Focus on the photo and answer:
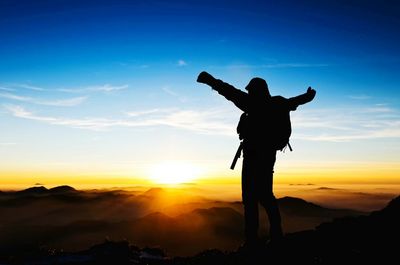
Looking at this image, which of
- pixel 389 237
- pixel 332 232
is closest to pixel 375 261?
pixel 389 237

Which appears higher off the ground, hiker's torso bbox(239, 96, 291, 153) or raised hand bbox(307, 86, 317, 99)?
raised hand bbox(307, 86, 317, 99)

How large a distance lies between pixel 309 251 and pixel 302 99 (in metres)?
3.15

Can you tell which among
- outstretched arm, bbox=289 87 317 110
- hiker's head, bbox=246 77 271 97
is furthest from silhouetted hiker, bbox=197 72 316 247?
outstretched arm, bbox=289 87 317 110

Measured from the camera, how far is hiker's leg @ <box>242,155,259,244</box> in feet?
23.7

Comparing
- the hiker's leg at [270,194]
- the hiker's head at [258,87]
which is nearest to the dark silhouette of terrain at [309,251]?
the hiker's leg at [270,194]

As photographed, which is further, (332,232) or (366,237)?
(332,232)

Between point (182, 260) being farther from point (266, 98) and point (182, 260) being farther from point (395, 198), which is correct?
point (395, 198)

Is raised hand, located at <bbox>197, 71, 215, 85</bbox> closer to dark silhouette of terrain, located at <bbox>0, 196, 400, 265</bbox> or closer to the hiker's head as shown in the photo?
the hiker's head

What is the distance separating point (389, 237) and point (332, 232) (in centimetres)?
Result: 169

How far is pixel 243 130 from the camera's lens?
7344 mm

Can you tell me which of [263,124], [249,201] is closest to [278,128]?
[263,124]

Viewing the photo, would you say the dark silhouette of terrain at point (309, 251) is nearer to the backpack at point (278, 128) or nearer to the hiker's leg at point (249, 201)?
the hiker's leg at point (249, 201)

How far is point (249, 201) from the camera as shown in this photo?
728 cm

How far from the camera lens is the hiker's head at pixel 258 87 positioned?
7.29 m
